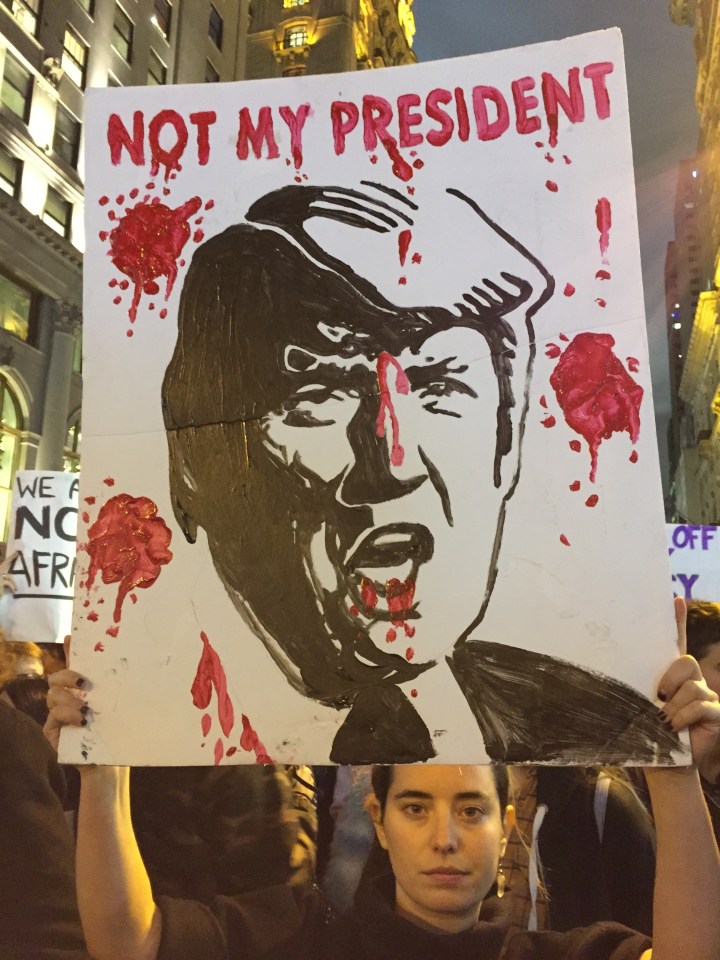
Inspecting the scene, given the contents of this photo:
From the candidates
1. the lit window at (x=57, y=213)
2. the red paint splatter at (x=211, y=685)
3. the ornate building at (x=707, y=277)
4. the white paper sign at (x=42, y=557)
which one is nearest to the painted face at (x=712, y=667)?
the red paint splatter at (x=211, y=685)

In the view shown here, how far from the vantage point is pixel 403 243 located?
171 centimetres

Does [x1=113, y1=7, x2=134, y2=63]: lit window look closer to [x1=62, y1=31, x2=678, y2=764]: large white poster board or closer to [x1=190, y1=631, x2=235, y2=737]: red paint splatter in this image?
[x1=62, y1=31, x2=678, y2=764]: large white poster board

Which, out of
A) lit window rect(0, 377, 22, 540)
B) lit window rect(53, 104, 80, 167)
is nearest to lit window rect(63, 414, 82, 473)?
lit window rect(0, 377, 22, 540)

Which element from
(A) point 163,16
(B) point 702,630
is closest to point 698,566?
(B) point 702,630

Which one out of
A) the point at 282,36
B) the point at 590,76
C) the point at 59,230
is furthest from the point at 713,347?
the point at 590,76

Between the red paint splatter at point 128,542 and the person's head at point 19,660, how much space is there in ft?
4.88

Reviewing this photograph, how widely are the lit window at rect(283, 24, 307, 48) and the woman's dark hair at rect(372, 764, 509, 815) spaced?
43749 millimetres

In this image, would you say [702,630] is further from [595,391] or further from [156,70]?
[156,70]

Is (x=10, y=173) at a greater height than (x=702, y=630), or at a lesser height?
greater

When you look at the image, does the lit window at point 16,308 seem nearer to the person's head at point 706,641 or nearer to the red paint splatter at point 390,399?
the person's head at point 706,641

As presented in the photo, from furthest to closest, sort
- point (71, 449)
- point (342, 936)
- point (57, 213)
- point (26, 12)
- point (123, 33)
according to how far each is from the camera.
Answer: point (123, 33) < point (71, 449) < point (57, 213) < point (26, 12) < point (342, 936)

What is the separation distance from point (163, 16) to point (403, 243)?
1019 inches

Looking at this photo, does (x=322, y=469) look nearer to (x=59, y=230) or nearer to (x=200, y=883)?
(x=200, y=883)

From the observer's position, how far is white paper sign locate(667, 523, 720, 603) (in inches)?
201
